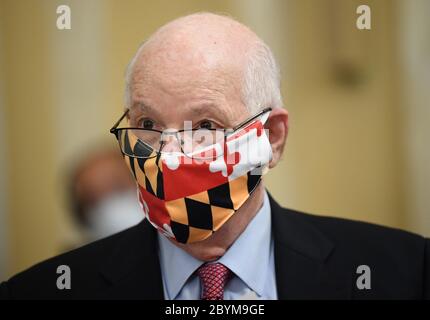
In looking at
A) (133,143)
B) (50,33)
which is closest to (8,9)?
(50,33)

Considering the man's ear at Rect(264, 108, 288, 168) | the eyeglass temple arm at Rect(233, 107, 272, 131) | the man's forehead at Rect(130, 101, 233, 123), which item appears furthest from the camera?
the man's ear at Rect(264, 108, 288, 168)

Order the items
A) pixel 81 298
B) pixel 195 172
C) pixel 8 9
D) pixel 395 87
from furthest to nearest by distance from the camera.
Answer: pixel 395 87
pixel 8 9
pixel 81 298
pixel 195 172

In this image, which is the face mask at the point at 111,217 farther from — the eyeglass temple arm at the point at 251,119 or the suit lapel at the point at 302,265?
the eyeglass temple arm at the point at 251,119

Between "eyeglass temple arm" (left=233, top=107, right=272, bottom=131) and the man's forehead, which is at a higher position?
the man's forehead

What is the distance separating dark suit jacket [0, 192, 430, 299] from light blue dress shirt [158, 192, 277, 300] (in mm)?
36

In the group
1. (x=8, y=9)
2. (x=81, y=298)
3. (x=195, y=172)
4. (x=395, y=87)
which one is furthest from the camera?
(x=395, y=87)

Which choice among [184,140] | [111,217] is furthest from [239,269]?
[111,217]

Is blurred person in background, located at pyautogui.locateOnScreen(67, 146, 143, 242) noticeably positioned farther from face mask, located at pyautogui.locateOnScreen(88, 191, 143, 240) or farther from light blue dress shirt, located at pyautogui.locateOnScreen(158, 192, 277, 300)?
light blue dress shirt, located at pyautogui.locateOnScreen(158, 192, 277, 300)

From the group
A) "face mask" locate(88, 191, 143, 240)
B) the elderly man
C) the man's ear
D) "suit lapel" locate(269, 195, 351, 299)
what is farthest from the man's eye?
"face mask" locate(88, 191, 143, 240)

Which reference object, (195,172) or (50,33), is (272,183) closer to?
(50,33)

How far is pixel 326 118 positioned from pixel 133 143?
2.14m

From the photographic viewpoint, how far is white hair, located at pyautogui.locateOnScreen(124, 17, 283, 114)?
2.04 m

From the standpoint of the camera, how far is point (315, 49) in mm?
3934

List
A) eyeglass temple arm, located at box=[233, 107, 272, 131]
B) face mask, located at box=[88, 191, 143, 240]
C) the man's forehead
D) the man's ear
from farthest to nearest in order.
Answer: face mask, located at box=[88, 191, 143, 240]
the man's ear
eyeglass temple arm, located at box=[233, 107, 272, 131]
the man's forehead
